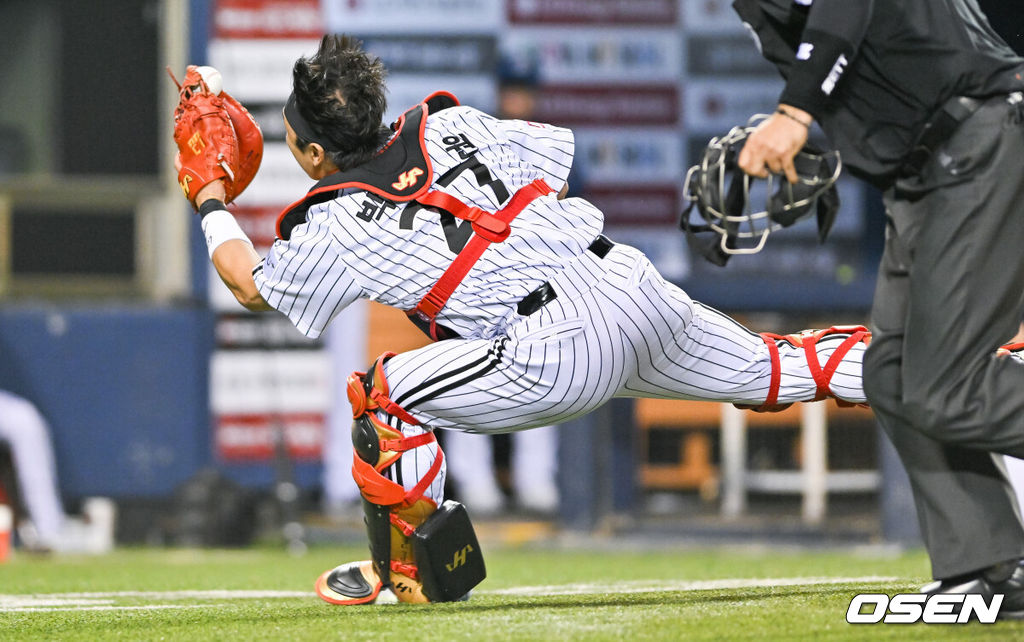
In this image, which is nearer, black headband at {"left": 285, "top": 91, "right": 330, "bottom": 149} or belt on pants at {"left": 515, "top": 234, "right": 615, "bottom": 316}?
belt on pants at {"left": 515, "top": 234, "right": 615, "bottom": 316}

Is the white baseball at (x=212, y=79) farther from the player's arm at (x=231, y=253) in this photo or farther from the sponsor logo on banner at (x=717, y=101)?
the sponsor logo on banner at (x=717, y=101)

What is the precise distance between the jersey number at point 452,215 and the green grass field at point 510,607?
34.5 inches

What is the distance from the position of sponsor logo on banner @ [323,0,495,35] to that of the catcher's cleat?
5.83m

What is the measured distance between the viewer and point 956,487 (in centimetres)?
289

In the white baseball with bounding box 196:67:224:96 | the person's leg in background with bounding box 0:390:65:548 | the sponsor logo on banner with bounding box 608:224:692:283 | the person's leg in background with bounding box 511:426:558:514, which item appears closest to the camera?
the white baseball with bounding box 196:67:224:96

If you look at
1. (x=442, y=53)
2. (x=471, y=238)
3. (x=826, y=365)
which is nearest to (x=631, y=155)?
(x=442, y=53)

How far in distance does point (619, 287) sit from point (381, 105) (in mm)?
747

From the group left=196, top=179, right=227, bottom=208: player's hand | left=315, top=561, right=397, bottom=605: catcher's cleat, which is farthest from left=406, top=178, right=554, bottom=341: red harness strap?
left=315, top=561, right=397, bottom=605: catcher's cleat

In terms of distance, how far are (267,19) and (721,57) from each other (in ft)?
9.65

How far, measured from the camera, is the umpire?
9.09 feet

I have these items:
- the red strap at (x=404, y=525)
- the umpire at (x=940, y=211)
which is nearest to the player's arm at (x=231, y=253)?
the red strap at (x=404, y=525)

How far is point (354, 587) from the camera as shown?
3.52 metres

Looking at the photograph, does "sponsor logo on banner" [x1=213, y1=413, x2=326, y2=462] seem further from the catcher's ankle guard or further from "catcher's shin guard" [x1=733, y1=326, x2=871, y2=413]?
"catcher's shin guard" [x1=733, y1=326, x2=871, y2=413]

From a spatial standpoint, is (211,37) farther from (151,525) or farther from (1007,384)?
(1007,384)
